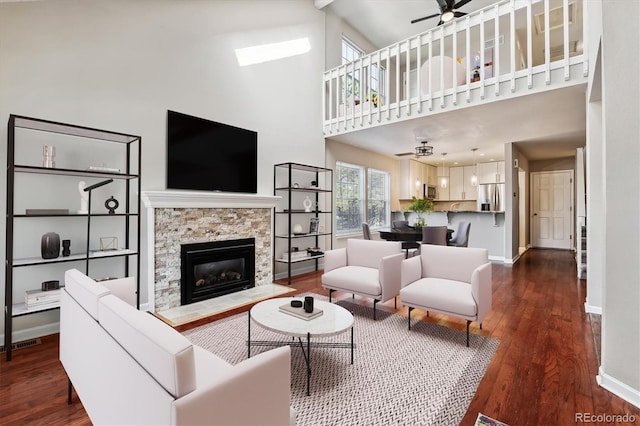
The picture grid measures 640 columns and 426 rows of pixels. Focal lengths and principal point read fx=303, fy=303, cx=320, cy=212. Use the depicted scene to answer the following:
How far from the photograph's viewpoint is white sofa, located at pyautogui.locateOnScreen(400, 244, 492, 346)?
8.45ft

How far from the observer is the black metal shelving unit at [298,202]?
493 centimetres

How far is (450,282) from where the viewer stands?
3.04 meters

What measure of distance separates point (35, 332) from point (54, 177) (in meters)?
1.42

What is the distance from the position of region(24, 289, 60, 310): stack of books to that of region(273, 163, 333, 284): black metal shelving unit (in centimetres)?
275

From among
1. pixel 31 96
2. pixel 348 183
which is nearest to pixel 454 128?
pixel 348 183

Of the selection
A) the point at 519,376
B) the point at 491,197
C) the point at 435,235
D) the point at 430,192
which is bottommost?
the point at 519,376

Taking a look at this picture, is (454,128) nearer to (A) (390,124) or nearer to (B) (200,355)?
(A) (390,124)

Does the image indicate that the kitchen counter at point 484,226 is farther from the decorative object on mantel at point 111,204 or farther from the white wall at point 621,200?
the decorative object on mantel at point 111,204

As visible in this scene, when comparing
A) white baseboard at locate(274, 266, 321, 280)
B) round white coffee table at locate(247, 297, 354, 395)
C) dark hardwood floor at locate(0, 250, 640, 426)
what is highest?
round white coffee table at locate(247, 297, 354, 395)

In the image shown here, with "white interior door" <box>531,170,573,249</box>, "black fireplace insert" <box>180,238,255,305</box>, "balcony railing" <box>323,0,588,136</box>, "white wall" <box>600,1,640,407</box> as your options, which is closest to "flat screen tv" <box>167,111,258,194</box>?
"black fireplace insert" <box>180,238,255,305</box>

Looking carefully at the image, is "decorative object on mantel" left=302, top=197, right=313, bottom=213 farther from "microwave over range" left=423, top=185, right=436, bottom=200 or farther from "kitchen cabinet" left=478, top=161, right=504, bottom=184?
"kitchen cabinet" left=478, top=161, right=504, bottom=184

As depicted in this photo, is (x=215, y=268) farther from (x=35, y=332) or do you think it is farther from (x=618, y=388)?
(x=618, y=388)

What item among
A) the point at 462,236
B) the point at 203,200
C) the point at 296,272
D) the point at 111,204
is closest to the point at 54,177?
the point at 111,204

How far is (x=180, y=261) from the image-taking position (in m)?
3.62
